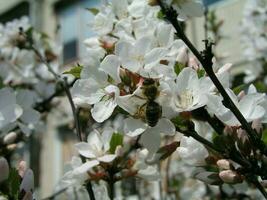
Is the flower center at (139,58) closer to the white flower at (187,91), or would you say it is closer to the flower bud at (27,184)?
the white flower at (187,91)

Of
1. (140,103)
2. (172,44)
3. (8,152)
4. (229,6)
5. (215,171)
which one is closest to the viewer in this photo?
A: (140,103)

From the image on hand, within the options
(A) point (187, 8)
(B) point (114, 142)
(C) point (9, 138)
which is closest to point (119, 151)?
(B) point (114, 142)

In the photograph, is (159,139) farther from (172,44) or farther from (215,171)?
(172,44)

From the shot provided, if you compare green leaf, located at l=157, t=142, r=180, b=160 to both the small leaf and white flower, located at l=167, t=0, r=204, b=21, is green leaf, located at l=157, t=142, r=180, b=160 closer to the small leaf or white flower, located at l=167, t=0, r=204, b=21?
the small leaf

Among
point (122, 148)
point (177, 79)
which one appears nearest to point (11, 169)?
point (122, 148)

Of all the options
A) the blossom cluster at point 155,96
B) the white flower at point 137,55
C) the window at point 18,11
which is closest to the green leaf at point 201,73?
the blossom cluster at point 155,96

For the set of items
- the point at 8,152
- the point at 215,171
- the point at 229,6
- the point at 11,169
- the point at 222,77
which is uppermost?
the point at 222,77

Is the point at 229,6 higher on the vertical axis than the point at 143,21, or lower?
lower
